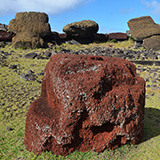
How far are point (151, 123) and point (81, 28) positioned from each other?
561 inches

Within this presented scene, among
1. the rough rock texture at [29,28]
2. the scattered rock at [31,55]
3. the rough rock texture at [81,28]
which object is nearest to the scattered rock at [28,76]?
the scattered rock at [31,55]

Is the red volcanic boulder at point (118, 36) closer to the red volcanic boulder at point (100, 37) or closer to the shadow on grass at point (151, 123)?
the red volcanic boulder at point (100, 37)

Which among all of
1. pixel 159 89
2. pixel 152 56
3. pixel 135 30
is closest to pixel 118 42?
pixel 135 30

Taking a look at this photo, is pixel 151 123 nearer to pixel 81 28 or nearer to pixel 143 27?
pixel 81 28

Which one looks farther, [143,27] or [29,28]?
[143,27]

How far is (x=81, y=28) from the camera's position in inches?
739

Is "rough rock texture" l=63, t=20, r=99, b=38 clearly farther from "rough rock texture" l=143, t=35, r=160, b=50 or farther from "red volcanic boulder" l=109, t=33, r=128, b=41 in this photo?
"rough rock texture" l=143, t=35, r=160, b=50

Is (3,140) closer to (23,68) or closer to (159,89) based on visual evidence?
(23,68)

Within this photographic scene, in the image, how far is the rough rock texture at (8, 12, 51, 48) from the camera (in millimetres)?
14684

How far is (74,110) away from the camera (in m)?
3.80

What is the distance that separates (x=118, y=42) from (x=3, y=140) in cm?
1754

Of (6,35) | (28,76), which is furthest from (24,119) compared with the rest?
(6,35)

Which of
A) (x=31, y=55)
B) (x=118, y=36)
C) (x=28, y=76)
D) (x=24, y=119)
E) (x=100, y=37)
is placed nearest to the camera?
(x=24, y=119)

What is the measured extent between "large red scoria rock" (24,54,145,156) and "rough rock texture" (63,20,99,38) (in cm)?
1503
